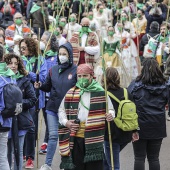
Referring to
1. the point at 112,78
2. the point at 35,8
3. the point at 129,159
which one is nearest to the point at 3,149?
the point at 112,78

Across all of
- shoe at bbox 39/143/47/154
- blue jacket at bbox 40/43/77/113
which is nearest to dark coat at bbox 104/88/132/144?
blue jacket at bbox 40/43/77/113

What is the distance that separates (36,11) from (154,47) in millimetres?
6076

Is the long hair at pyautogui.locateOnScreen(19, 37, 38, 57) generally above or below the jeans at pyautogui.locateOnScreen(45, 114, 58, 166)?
above

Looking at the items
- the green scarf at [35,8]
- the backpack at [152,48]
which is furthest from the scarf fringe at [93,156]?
the green scarf at [35,8]

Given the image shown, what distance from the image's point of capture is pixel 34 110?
938 cm

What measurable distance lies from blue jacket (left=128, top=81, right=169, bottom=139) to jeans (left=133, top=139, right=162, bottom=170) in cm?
13

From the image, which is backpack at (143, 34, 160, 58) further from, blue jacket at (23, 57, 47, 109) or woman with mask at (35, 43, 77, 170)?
woman with mask at (35, 43, 77, 170)

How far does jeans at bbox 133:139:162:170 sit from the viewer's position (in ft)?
26.0

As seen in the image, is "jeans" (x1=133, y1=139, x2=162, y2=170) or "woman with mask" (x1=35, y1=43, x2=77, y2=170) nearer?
"jeans" (x1=133, y1=139, x2=162, y2=170)

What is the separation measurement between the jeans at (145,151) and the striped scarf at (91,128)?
79 centimetres

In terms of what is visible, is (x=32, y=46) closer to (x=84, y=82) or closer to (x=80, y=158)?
(x=84, y=82)

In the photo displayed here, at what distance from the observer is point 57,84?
8.72 metres

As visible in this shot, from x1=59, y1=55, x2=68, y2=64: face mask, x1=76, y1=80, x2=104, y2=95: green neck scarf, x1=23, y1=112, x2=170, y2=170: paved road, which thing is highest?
x1=59, y1=55, x2=68, y2=64: face mask

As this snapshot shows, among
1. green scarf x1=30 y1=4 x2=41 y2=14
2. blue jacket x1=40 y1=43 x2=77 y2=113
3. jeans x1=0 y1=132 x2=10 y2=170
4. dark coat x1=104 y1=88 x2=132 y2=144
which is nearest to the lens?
jeans x1=0 y1=132 x2=10 y2=170
